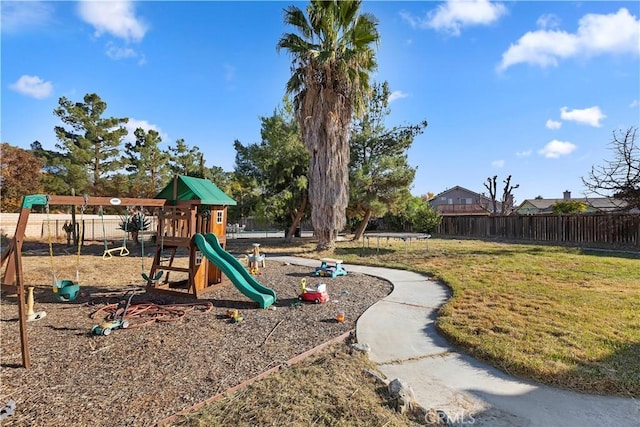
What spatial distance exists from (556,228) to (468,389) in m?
17.7

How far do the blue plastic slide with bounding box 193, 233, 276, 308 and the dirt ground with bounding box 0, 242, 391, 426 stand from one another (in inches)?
7.7

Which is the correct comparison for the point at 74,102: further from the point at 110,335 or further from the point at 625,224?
the point at 625,224

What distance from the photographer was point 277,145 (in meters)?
14.2

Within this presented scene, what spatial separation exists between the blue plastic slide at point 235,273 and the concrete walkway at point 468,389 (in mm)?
1812

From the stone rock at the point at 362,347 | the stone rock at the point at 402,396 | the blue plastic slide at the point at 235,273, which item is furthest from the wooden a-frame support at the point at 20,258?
the stone rock at the point at 402,396

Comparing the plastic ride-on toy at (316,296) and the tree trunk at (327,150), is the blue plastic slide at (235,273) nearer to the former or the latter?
the plastic ride-on toy at (316,296)

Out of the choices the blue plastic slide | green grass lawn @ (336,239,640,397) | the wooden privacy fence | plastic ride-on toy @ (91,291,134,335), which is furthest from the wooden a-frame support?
the wooden privacy fence

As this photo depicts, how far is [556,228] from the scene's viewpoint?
17.1 meters

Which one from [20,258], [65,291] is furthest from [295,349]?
[65,291]

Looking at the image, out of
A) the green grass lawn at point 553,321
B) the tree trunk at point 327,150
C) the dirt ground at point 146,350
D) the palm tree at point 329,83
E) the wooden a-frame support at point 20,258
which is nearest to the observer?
the dirt ground at point 146,350

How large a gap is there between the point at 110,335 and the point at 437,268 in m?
7.63

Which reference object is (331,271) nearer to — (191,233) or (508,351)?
(191,233)

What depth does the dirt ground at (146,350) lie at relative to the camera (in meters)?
2.76

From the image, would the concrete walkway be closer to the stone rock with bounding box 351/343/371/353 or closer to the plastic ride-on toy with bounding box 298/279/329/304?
the stone rock with bounding box 351/343/371/353
